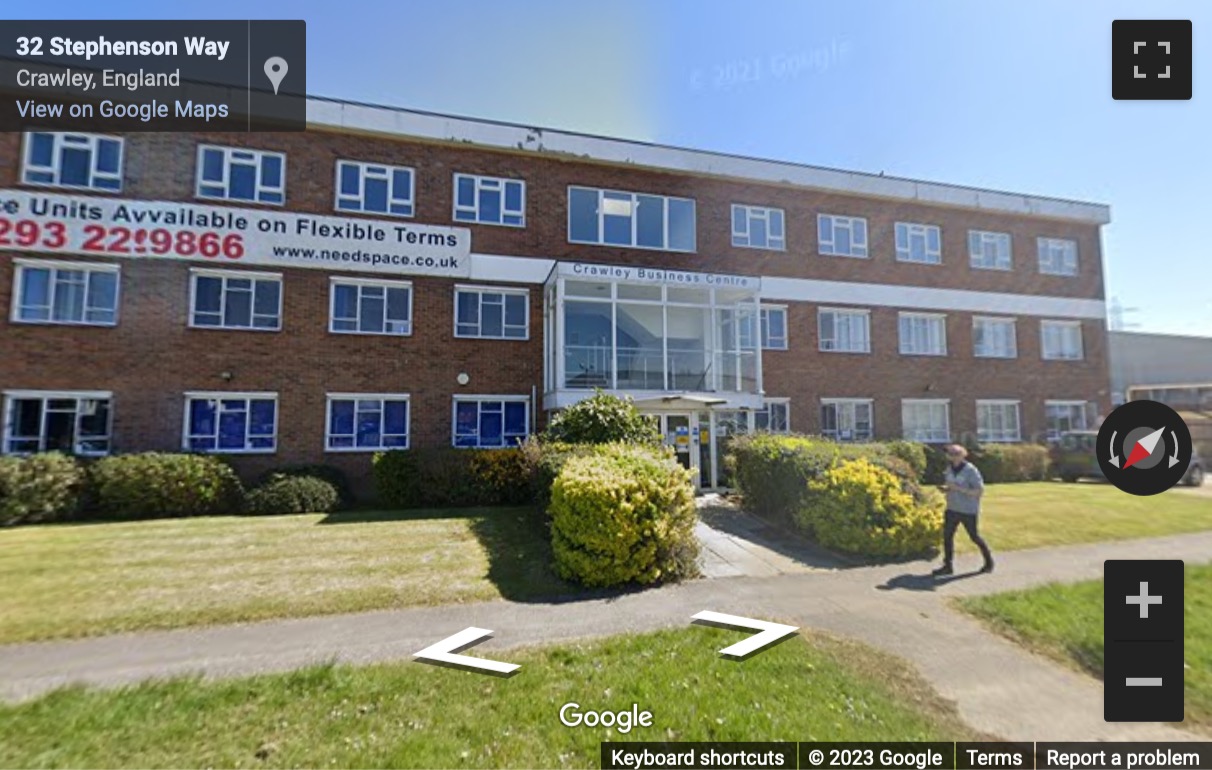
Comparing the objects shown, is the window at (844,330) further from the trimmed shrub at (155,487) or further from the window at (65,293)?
the window at (65,293)

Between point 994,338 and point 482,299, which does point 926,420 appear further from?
point 482,299

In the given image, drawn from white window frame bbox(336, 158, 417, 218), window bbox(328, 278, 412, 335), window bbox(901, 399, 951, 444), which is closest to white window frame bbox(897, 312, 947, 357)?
window bbox(901, 399, 951, 444)

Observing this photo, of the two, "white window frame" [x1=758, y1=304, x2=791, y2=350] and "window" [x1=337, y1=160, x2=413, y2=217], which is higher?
"window" [x1=337, y1=160, x2=413, y2=217]

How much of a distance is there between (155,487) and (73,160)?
8.84m

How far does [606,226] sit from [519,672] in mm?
14929

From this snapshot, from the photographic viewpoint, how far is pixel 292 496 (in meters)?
12.4

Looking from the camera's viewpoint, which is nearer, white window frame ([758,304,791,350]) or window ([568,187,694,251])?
window ([568,187,694,251])

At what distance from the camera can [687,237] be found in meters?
18.2

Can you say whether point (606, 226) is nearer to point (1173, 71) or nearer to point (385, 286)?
point (385, 286)

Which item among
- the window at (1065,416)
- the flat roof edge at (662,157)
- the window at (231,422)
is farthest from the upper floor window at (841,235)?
the window at (231,422)

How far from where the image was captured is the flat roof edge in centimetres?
1554

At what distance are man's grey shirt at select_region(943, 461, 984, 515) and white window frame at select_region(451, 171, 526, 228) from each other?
1298 centimetres

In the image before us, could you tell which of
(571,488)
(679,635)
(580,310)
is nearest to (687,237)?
(580,310)

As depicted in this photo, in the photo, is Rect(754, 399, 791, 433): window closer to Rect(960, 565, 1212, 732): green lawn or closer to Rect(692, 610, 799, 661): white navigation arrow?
Rect(960, 565, 1212, 732): green lawn
